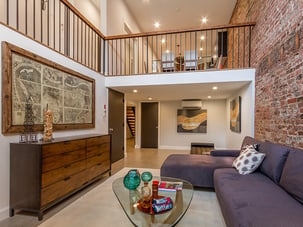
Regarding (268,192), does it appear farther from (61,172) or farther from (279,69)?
(61,172)

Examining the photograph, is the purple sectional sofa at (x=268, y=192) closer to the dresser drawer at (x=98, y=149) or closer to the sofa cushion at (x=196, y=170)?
the sofa cushion at (x=196, y=170)

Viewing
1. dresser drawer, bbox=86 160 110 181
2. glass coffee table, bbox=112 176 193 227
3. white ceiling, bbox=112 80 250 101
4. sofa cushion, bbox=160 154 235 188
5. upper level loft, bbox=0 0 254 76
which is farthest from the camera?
white ceiling, bbox=112 80 250 101

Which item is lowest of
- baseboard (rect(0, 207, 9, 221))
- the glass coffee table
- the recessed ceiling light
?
baseboard (rect(0, 207, 9, 221))

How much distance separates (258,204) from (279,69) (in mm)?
2032

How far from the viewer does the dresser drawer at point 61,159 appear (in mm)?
2129

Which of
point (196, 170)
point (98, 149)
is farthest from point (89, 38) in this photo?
point (196, 170)

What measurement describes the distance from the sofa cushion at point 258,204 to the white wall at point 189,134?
489cm

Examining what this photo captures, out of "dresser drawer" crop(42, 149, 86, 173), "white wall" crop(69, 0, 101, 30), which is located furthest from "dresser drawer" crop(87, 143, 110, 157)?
"white wall" crop(69, 0, 101, 30)

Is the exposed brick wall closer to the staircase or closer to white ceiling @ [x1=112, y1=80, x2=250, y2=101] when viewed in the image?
white ceiling @ [x1=112, y1=80, x2=250, y2=101]

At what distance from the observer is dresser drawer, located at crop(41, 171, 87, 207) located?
2.12m

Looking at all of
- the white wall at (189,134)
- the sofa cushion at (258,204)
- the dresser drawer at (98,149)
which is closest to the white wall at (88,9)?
the dresser drawer at (98,149)

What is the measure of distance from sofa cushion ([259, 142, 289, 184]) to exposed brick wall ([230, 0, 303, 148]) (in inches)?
10.6

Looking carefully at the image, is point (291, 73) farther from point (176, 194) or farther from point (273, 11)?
point (176, 194)

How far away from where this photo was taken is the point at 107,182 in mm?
3299
